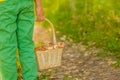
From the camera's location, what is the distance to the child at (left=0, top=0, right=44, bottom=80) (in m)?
4.71

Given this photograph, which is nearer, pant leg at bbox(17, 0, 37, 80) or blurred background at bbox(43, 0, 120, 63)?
pant leg at bbox(17, 0, 37, 80)

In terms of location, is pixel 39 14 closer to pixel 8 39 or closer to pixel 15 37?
pixel 15 37

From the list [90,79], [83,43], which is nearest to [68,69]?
[90,79]

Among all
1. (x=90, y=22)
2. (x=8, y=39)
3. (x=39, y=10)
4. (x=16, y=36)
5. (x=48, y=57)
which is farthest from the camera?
(x=90, y=22)

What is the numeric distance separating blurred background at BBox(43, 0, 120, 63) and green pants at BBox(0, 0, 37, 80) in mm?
1764

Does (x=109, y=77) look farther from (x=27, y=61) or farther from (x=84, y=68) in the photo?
(x=27, y=61)

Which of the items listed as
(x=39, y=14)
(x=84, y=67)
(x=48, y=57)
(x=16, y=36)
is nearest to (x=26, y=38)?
(x=16, y=36)

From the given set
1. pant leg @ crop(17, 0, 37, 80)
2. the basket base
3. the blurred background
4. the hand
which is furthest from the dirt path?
the hand

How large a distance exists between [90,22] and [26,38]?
10.8ft

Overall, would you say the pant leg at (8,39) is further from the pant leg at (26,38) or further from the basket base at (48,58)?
→ the basket base at (48,58)

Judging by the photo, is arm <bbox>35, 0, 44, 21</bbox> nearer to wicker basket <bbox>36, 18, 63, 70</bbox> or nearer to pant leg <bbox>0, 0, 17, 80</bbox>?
pant leg <bbox>0, 0, 17, 80</bbox>

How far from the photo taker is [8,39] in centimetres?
477

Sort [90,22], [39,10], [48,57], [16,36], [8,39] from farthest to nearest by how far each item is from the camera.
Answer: [90,22] → [48,57] → [39,10] → [16,36] → [8,39]

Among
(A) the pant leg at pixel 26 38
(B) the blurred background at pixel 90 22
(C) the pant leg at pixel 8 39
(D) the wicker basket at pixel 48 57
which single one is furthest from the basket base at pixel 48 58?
(C) the pant leg at pixel 8 39
